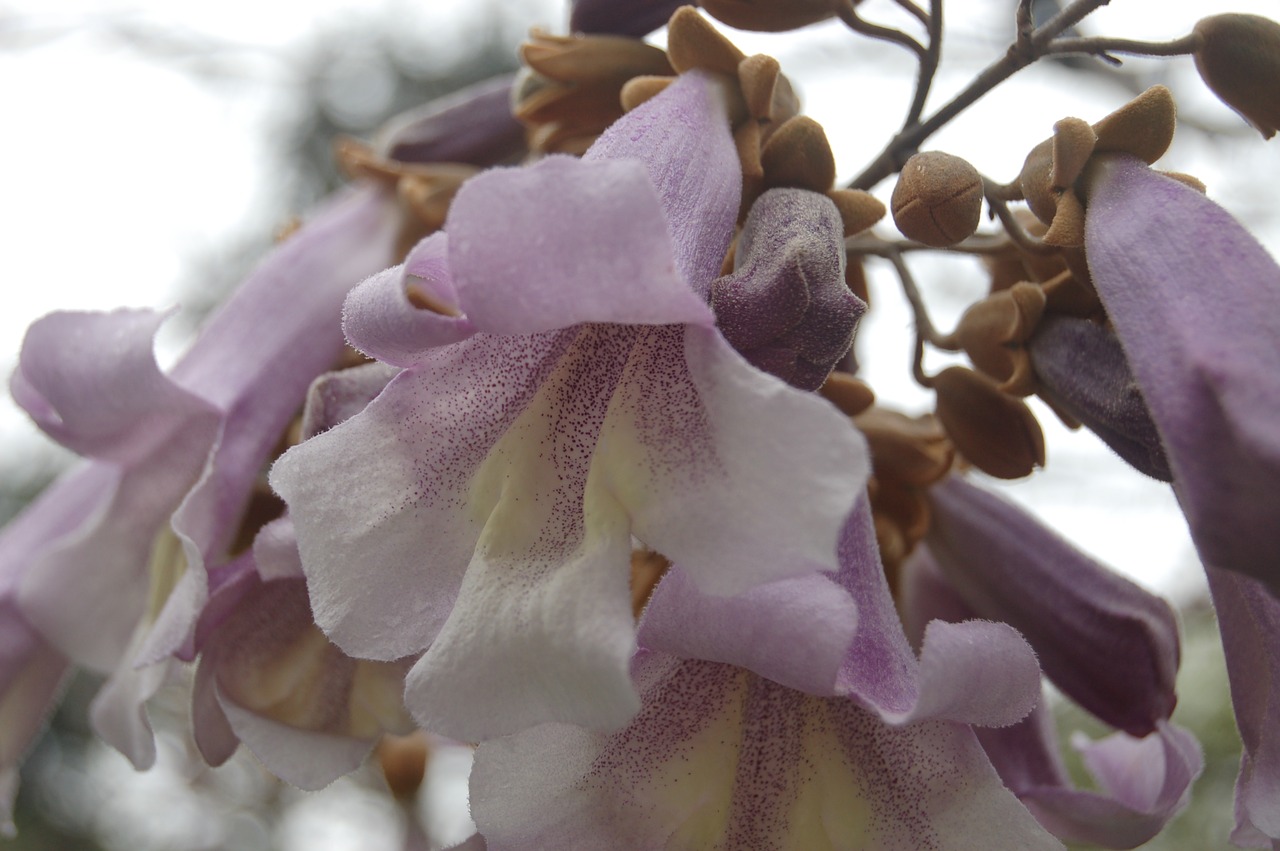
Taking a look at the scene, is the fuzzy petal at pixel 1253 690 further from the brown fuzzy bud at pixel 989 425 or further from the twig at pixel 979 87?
the twig at pixel 979 87

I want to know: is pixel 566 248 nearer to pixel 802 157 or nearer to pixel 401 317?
pixel 401 317

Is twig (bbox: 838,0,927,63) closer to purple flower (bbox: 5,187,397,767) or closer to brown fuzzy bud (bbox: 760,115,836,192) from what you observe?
brown fuzzy bud (bbox: 760,115,836,192)

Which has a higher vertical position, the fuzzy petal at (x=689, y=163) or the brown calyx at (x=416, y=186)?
the fuzzy petal at (x=689, y=163)

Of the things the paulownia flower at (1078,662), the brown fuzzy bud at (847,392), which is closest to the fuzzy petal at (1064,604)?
the paulownia flower at (1078,662)

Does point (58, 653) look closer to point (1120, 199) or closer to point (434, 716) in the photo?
point (434, 716)

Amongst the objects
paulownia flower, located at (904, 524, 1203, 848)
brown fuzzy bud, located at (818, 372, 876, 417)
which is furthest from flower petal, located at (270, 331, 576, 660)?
paulownia flower, located at (904, 524, 1203, 848)

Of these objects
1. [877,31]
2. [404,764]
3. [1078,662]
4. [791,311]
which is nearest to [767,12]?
[877,31]

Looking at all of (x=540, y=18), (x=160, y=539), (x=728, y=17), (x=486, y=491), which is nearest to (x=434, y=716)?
(x=486, y=491)
